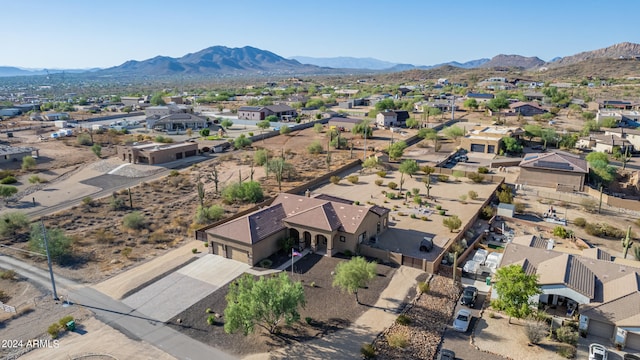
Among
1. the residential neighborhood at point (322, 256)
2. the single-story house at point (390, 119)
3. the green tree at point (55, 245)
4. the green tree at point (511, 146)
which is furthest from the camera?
the single-story house at point (390, 119)

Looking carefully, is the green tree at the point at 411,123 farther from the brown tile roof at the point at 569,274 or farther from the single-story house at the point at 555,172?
the brown tile roof at the point at 569,274

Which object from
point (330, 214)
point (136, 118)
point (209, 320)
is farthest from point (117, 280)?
point (136, 118)

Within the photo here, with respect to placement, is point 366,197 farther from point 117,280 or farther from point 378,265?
point 117,280

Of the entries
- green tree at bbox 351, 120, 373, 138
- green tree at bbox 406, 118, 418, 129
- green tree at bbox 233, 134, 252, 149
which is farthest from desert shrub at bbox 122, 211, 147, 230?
green tree at bbox 406, 118, 418, 129

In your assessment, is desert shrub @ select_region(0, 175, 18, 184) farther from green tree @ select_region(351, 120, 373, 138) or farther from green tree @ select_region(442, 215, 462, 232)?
Result: green tree @ select_region(351, 120, 373, 138)

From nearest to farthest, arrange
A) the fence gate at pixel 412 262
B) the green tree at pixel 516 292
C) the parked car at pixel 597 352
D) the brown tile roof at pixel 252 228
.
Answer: the parked car at pixel 597 352 → the green tree at pixel 516 292 → the fence gate at pixel 412 262 → the brown tile roof at pixel 252 228

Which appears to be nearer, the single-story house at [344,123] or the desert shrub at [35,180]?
the desert shrub at [35,180]

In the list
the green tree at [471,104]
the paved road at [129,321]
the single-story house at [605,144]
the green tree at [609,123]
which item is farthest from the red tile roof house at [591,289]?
the green tree at [471,104]

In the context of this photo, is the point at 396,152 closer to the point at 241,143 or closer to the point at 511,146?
the point at 511,146
